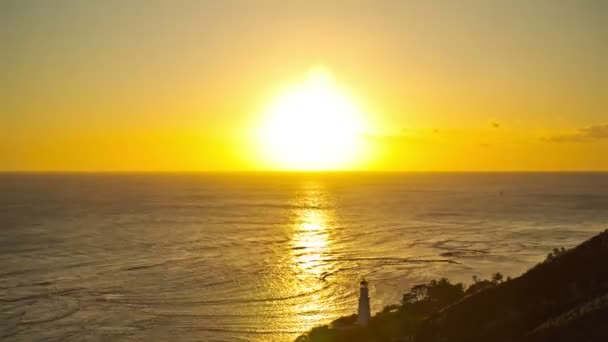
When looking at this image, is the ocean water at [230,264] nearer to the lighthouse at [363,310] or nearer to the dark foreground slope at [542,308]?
the lighthouse at [363,310]

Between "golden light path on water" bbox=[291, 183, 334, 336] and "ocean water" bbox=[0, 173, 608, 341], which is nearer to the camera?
"ocean water" bbox=[0, 173, 608, 341]

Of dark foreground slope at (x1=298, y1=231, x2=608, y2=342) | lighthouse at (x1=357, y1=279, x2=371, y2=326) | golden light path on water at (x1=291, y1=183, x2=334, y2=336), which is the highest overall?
dark foreground slope at (x1=298, y1=231, x2=608, y2=342)

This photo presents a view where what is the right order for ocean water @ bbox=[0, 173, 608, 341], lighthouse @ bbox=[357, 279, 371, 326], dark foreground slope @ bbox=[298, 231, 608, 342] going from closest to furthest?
1. dark foreground slope @ bbox=[298, 231, 608, 342]
2. lighthouse @ bbox=[357, 279, 371, 326]
3. ocean water @ bbox=[0, 173, 608, 341]

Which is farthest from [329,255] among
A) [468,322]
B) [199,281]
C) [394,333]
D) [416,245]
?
[468,322]

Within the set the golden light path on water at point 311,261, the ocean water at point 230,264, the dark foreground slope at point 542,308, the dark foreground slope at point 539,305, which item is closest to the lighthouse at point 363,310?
the dark foreground slope at point 542,308

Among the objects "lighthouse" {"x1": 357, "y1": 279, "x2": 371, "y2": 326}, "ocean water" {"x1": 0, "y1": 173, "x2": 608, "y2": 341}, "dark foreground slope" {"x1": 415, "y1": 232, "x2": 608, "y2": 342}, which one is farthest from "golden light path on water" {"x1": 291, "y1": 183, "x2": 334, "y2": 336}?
"dark foreground slope" {"x1": 415, "y1": 232, "x2": 608, "y2": 342}

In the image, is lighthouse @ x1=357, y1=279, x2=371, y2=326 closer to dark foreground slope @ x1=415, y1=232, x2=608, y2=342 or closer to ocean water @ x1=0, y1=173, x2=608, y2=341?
dark foreground slope @ x1=415, y1=232, x2=608, y2=342

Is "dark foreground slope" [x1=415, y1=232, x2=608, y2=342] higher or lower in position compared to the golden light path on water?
higher

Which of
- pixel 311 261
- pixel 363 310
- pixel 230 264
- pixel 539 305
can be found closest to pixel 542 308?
pixel 539 305

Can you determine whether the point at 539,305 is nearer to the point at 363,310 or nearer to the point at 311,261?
the point at 363,310
